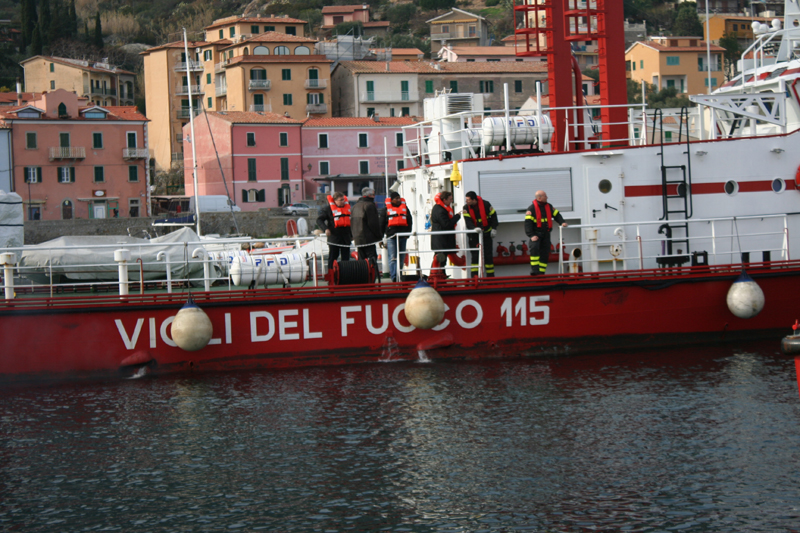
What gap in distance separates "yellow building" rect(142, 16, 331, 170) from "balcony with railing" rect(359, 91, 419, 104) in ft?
10.5

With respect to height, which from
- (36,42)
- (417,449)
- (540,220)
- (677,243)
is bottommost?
(417,449)

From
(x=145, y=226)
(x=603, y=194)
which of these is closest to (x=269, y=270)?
(x=603, y=194)

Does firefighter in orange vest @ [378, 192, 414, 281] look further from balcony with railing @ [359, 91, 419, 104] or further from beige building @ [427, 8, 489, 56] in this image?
beige building @ [427, 8, 489, 56]

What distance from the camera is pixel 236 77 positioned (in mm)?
63750

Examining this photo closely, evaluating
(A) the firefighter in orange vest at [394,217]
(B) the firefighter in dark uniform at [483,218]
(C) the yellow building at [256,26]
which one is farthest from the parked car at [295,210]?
(B) the firefighter in dark uniform at [483,218]

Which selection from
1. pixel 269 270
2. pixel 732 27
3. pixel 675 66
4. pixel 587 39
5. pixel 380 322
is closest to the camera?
pixel 380 322

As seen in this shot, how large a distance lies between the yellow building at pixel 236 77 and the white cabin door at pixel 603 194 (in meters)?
51.8

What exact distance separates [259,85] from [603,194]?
54069 millimetres

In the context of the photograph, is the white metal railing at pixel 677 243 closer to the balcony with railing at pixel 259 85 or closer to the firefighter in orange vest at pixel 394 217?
the firefighter in orange vest at pixel 394 217

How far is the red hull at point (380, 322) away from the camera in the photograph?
1076 centimetres

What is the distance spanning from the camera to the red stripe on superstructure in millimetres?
12078

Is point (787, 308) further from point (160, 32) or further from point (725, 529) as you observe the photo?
point (160, 32)

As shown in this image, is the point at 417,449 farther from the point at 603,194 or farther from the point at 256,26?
the point at 256,26

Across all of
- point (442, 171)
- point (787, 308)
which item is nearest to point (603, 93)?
point (442, 171)
